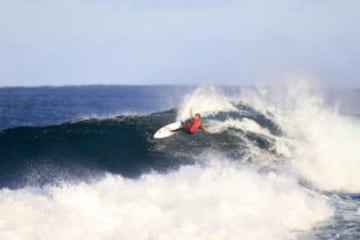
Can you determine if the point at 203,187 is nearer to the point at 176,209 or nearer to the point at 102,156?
the point at 176,209

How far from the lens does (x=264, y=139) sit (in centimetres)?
2933

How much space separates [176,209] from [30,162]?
32.9 feet

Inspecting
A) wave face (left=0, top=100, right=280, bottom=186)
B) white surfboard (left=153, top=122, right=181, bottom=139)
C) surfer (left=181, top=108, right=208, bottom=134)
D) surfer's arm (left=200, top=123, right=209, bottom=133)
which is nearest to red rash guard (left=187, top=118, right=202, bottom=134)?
surfer (left=181, top=108, right=208, bottom=134)

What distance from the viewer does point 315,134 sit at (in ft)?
101

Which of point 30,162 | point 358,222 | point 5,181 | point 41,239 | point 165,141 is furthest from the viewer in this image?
point 165,141

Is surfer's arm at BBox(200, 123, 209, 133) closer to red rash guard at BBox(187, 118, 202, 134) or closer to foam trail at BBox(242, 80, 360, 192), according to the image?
red rash guard at BBox(187, 118, 202, 134)

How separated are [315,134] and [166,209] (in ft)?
48.0

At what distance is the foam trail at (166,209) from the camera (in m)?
16.4

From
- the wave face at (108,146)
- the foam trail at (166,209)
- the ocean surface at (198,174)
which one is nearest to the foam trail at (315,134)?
the ocean surface at (198,174)

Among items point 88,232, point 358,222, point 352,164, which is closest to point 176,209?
point 88,232

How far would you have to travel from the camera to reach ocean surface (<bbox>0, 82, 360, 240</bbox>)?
55.3ft

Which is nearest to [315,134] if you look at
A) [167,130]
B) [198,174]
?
[167,130]

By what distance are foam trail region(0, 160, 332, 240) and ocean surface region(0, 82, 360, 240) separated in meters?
0.03

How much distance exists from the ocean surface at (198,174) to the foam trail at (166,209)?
3 centimetres
